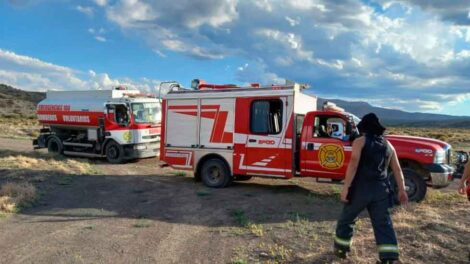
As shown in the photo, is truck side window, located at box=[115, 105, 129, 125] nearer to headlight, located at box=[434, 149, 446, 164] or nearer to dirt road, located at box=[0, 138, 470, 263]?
dirt road, located at box=[0, 138, 470, 263]

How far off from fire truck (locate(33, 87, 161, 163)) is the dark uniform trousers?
14.1 meters

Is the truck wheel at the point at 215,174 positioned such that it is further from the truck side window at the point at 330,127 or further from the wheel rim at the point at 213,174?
the truck side window at the point at 330,127

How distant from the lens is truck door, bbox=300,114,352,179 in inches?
434

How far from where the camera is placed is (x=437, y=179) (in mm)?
10367

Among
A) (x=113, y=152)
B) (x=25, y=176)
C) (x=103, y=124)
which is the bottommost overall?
(x=25, y=176)

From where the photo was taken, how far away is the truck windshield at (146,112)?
1977 cm

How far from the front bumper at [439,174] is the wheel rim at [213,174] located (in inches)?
203

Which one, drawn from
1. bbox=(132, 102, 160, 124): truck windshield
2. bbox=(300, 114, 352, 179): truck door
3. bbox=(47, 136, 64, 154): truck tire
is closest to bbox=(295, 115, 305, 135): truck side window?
bbox=(300, 114, 352, 179): truck door

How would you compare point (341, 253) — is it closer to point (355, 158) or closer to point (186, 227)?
point (355, 158)

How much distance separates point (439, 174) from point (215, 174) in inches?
217

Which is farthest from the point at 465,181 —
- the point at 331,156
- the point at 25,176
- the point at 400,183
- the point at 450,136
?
the point at 450,136

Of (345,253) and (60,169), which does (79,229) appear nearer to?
(345,253)

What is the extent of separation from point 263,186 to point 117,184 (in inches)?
156

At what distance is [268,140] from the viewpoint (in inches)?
470
